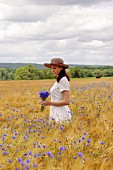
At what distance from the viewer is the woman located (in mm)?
4886

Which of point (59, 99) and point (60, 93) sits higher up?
point (60, 93)

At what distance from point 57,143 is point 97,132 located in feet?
2.96

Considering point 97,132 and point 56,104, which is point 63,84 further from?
point 97,132

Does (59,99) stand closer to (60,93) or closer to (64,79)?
(60,93)

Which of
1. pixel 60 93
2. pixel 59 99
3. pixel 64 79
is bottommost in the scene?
pixel 59 99

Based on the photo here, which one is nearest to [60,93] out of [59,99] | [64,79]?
[59,99]

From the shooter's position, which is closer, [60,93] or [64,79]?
[64,79]

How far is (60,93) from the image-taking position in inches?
202

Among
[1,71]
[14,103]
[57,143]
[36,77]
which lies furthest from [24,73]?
[57,143]

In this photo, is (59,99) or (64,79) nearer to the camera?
(64,79)

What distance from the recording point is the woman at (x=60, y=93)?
489 cm

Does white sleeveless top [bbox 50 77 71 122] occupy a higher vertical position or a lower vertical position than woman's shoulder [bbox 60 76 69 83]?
lower

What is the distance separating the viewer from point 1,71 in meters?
121

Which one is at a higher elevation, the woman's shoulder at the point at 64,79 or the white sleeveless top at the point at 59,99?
the woman's shoulder at the point at 64,79
